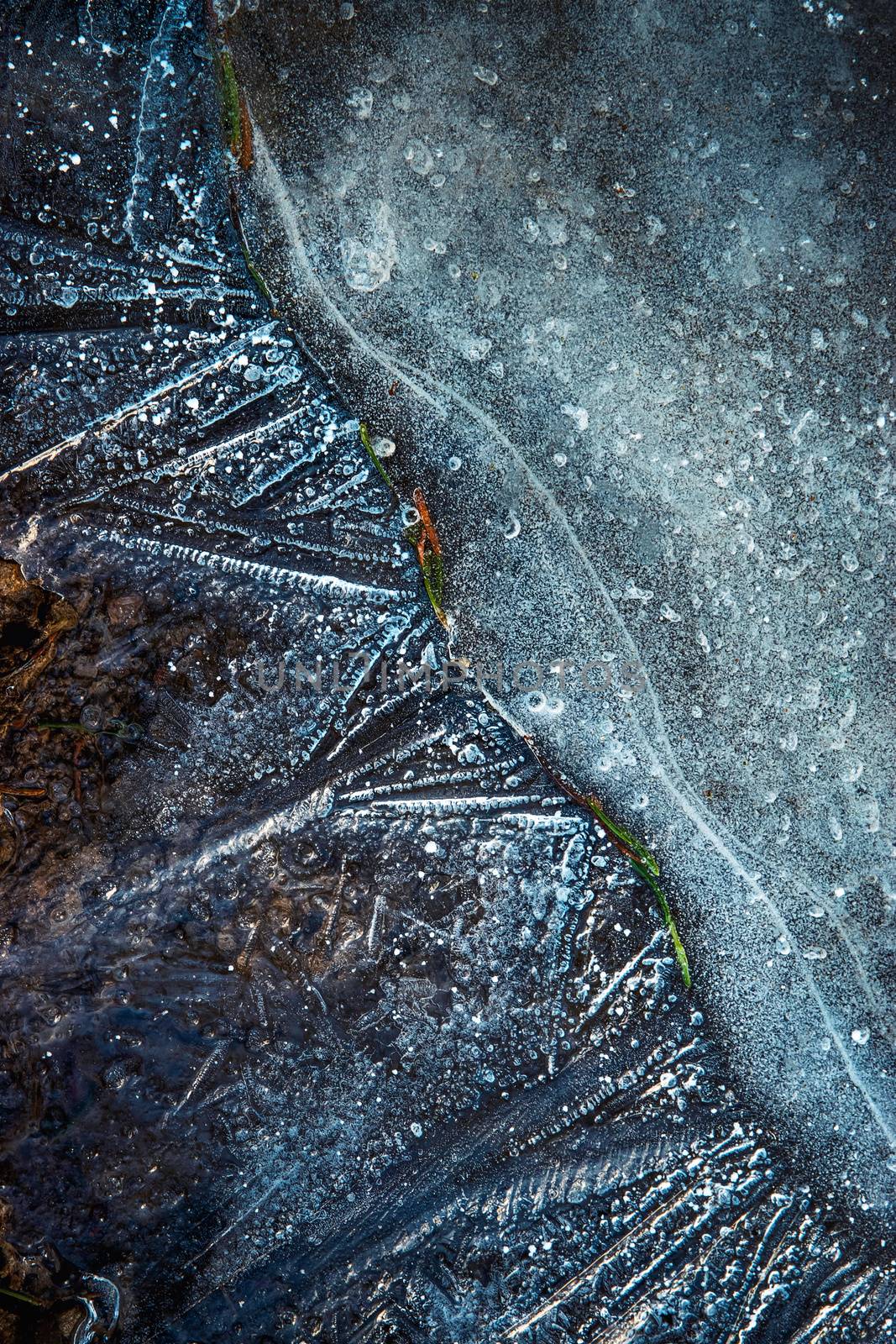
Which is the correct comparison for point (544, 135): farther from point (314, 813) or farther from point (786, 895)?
point (786, 895)

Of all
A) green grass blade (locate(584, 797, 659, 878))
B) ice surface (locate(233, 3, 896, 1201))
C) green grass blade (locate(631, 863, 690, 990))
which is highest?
ice surface (locate(233, 3, 896, 1201))

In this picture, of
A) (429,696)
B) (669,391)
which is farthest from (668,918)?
(669,391)

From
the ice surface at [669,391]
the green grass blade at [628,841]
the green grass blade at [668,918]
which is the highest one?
the ice surface at [669,391]

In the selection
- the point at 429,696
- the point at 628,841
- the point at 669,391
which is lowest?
the point at 628,841

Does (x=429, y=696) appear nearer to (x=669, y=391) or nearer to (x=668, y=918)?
(x=668, y=918)

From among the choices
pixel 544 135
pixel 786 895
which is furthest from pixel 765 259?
pixel 786 895

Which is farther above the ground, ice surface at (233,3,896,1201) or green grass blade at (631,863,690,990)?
ice surface at (233,3,896,1201)

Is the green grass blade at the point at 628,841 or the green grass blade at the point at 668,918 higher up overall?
the green grass blade at the point at 628,841

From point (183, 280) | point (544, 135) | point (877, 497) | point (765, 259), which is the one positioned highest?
point (544, 135)
